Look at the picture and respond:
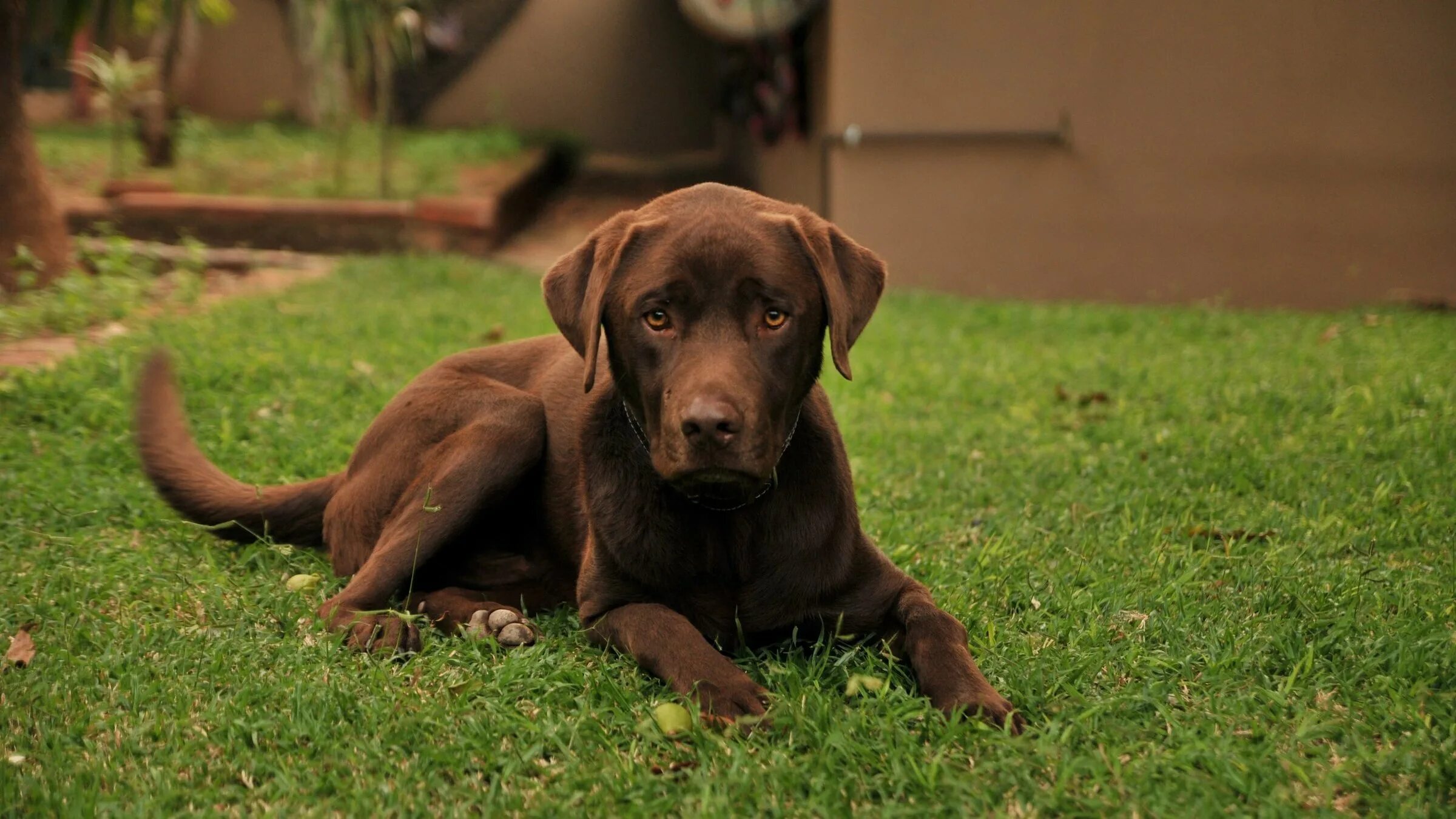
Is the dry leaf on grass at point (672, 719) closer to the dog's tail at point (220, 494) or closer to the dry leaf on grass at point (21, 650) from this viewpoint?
the dry leaf on grass at point (21, 650)

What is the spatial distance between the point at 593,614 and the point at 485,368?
111cm

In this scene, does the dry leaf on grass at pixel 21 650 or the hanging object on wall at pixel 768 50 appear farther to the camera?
the hanging object on wall at pixel 768 50

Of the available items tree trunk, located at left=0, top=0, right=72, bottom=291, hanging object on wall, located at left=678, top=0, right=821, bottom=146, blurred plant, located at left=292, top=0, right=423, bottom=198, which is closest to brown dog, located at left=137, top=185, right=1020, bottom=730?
tree trunk, located at left=0, top=0, right=72, bottom=291

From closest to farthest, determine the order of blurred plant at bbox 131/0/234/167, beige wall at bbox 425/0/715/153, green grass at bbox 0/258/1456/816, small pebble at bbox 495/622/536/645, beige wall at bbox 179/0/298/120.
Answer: green grass at bbox 0/258/1456/816 < small pebble at bbox 495/622/536/645 < blurred plant at bbox 131/0/234/167 < beige wall at bbox 179/0/298/120 < beige wall at bbox 425/0/715/153

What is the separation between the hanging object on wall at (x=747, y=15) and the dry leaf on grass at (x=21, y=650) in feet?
27.2

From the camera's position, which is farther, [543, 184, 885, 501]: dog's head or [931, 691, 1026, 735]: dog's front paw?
[543, 184, 885, 501]: dog's head

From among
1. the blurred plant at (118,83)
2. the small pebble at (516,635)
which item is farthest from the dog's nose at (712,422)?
the blurred plant at (118,83)

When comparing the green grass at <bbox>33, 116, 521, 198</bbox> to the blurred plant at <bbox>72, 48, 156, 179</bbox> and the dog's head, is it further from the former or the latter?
the dog's head

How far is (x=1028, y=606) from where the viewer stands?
135 inches

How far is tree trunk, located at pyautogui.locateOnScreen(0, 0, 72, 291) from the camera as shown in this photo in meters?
7.30

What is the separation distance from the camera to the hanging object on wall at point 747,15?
10.3 meters

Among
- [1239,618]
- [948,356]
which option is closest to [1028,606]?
[1239,618]

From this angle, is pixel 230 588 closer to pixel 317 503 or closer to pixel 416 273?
pixel 317 503

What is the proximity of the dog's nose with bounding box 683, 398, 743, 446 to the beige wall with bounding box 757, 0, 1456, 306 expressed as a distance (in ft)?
25.2
